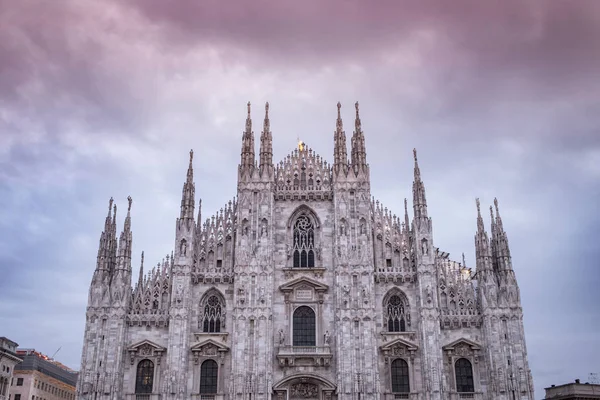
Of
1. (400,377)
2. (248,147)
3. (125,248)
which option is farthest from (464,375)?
(125,248)

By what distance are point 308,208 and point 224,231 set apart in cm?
667

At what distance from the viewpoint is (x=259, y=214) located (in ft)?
155

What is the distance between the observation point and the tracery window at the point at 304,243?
46906 mm

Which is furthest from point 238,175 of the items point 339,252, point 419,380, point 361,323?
point 419,380

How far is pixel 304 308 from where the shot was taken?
45.4m

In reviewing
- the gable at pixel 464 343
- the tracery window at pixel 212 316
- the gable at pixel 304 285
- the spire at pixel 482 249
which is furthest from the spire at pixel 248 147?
the gable at pixel 464 343

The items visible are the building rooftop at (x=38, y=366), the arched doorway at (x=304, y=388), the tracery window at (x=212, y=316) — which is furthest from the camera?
the building rooftop at (x=38, y=366)

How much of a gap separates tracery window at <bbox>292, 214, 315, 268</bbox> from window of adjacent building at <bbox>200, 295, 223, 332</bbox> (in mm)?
6440

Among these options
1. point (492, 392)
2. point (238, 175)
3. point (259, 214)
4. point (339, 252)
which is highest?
point (238, 175)

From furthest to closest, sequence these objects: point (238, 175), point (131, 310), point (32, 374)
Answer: point (32, 374), point (238, 175), point (131, 310)

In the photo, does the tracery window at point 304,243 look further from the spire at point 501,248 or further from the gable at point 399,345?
the spire at point 501,248

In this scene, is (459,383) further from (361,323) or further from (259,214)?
(259,214)

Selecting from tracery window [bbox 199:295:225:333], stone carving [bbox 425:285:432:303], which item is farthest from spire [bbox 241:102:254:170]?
stone carving [bbox 425:285:432:303]

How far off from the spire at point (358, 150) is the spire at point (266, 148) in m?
6.58
